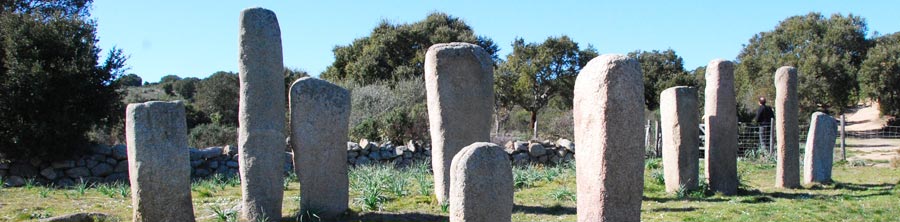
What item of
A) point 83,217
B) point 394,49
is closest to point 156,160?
point 83,217

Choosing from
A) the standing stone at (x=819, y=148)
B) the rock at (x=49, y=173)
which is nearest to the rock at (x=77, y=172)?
the rock at (x=49, y=173)

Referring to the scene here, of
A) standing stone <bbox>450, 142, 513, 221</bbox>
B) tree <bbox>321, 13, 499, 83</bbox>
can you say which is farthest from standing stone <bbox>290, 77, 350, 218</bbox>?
tree <bbox>321, 13, 499, 83</bbox>

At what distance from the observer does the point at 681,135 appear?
32.3 ft

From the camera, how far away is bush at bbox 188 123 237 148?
1981 centimetres

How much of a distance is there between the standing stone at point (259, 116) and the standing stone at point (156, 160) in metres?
0.80

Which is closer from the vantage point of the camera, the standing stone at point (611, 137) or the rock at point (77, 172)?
the standing stone at point (611, 137)

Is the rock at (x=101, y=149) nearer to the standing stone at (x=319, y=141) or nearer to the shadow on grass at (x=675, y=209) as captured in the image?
the standing stone at (x=319, y=141)

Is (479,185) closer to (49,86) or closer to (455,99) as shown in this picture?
(455,99)

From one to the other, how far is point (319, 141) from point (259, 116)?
0.70m

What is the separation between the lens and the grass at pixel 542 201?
8.19 metres

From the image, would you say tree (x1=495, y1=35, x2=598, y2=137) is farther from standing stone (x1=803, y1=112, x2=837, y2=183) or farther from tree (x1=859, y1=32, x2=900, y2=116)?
standing stone (x1=803, y1=112, x2=837, y2=183)

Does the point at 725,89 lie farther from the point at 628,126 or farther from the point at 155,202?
the point at 155,202

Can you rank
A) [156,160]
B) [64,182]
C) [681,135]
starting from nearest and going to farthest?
1. [156,160]
2. [681,135]
3. [64,182]

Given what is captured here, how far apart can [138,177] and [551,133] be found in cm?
1683
